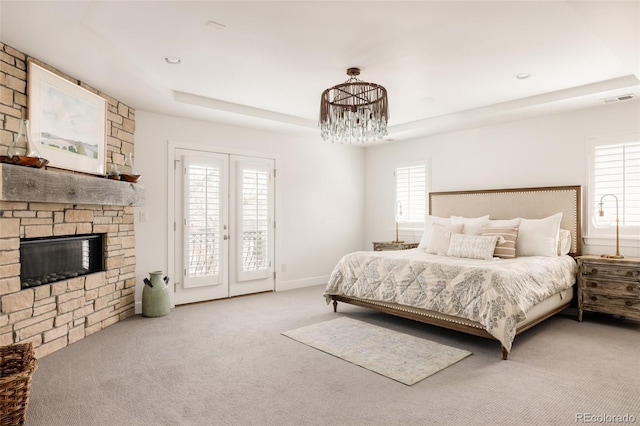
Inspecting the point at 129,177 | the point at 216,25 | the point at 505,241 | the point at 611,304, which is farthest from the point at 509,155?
the point at 129,177

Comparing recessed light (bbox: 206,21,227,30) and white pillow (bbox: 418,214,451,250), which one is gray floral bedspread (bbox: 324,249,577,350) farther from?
recessed light (bbox: 206,21,227,30)

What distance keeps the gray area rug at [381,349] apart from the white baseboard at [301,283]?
196 cm

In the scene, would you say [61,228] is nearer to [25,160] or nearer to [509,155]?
[25,160]

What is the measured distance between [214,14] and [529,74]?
3018 mm

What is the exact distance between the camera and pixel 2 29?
8.70ft

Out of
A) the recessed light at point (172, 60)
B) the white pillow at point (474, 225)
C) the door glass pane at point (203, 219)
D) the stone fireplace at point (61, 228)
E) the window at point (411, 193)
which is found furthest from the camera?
the window at point (411, 193)

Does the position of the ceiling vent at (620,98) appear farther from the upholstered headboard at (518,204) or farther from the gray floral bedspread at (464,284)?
the gray floral bedspread at (464,284)

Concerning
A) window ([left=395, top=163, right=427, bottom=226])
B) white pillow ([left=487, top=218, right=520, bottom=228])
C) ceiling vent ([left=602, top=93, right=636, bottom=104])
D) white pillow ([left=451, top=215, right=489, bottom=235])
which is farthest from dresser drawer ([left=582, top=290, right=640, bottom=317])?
window ([left=395, top=163, right=427, bottom=226])

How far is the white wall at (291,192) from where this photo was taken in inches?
187

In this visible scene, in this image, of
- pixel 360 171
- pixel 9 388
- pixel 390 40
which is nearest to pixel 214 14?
pixel 390 40

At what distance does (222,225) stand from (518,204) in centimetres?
399

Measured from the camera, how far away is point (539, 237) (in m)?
4.41

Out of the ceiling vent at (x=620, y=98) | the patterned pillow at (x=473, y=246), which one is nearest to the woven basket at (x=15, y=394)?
the patterned pillow at (x=473, y=246)

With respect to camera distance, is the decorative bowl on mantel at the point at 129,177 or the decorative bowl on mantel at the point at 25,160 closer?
the decorative bowl on mantel at the point at 25,160
